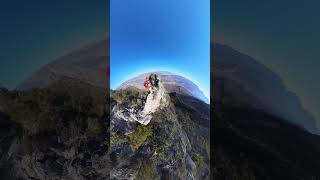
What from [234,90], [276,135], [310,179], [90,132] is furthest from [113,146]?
[310,179]

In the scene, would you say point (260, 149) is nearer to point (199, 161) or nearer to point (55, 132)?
point (199, 161)

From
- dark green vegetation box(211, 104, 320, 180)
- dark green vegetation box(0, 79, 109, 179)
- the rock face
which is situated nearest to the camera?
dark green vegetation box(211, 104, 320, 180)

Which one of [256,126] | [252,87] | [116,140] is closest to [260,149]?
[256,126]

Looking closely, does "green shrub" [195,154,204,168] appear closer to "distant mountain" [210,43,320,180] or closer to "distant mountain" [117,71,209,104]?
"distant mountain" [210,43,320,180]

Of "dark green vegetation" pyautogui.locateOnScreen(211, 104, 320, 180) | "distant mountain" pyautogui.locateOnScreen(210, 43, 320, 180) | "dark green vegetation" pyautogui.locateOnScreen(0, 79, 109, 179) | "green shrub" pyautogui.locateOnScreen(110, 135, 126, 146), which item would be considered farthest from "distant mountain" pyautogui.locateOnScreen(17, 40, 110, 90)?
"dark green vegetation" pyautogui.locateOnScreen(211, 104, 320, 180)

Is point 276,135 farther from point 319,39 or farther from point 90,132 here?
point 90,132

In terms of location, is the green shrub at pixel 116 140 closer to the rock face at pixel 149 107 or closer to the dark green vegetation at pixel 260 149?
the rock face at pixel 149 107

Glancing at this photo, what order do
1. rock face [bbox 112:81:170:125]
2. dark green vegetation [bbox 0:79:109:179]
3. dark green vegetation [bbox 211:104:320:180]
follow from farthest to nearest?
rock face [bbox 112:81:170:125] < dark green vegetation [bbox 0:79:109:179] < dark green vegetation [bbox 211:104:320:180]

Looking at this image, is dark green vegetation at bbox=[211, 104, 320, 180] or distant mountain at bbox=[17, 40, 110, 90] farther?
distant mountain at bbox=[17, 40, 110, 90]
